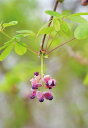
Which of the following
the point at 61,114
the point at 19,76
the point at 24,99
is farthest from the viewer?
the point at 61,114

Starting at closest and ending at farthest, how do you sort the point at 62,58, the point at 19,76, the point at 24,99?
the point at 19,76, the point at 62,58, the point at 24,99

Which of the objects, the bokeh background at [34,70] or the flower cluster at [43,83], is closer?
the flower cluster at [43,83]

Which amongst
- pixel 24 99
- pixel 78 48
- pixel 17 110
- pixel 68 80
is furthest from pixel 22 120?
pixel 78 48

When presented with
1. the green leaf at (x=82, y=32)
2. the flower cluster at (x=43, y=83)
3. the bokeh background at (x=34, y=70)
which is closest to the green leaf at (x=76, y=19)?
the green leaf at (x=82, y=32)

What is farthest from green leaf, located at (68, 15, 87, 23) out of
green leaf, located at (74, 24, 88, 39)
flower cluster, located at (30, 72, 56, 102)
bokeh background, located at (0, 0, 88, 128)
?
bokeh background, located at (0, 0, 88, 128)

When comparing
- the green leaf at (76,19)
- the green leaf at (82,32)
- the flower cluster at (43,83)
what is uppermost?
the green leaf at (76,19)

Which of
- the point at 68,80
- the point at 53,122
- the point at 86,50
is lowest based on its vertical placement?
the point at 53,122

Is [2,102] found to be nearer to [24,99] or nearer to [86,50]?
[24,99]

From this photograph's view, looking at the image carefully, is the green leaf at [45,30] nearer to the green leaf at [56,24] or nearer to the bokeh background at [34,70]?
the green leaf at [56,24]
